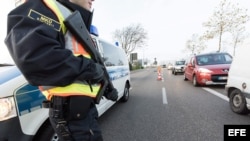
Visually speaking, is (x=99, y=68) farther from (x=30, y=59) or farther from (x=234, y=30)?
(x=234, y=30)

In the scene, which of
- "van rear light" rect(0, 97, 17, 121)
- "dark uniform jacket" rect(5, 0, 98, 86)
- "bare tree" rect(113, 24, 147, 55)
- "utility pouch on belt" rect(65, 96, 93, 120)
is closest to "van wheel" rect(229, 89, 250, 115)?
"utility pouch on belt" rect(65, 96, 93, 120)

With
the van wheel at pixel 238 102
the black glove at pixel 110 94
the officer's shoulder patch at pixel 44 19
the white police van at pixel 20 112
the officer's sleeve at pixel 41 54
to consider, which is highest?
the officer's shoulder patch at pixel 44 19

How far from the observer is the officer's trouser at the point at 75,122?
51.1 inches

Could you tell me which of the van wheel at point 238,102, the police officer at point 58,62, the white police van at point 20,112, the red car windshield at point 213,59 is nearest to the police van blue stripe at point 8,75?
the white police van at point 20,112

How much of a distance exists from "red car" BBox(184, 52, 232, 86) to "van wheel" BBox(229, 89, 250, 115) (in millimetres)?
4220

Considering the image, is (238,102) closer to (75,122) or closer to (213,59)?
(75,122)

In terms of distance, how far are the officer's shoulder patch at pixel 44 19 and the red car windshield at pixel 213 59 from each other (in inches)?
389

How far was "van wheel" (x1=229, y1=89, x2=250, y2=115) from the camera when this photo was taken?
14.4ft

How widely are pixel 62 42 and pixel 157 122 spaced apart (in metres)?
3.52

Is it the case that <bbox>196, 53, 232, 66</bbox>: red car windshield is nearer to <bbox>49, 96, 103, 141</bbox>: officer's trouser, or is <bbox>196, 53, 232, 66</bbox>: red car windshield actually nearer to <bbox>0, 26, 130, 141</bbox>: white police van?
<bbox>0, 26, 130, 141</bbox>: white police van

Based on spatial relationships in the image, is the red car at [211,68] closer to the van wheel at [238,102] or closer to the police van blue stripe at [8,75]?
the van wheel at [238,102]

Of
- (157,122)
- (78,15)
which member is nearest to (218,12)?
(157,122)

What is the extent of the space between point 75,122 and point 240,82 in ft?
14.0

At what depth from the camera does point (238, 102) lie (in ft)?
15.2
